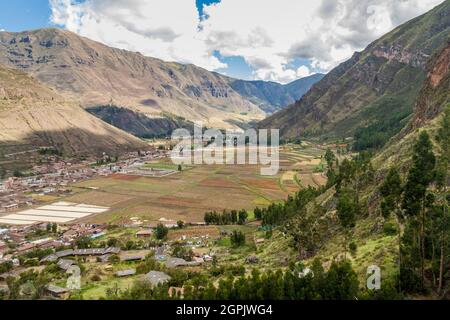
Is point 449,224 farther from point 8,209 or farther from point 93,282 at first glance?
point 8,209

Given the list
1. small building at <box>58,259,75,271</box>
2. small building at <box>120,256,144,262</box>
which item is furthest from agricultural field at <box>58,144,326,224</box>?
small building at <box>58,259,75,271</box>

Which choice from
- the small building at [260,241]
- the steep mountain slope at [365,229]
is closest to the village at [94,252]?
the small building at [260,241]

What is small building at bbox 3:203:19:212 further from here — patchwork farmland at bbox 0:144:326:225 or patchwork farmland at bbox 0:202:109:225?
patchwork farmland at bbox 0:144:326:225

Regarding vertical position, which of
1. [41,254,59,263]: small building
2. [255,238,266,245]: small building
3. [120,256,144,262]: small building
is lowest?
[41,254,59,263]: small building

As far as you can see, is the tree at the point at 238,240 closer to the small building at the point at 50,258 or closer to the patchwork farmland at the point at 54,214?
the small building at the point at 50,258

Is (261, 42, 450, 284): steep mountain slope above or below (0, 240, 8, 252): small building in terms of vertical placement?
above
